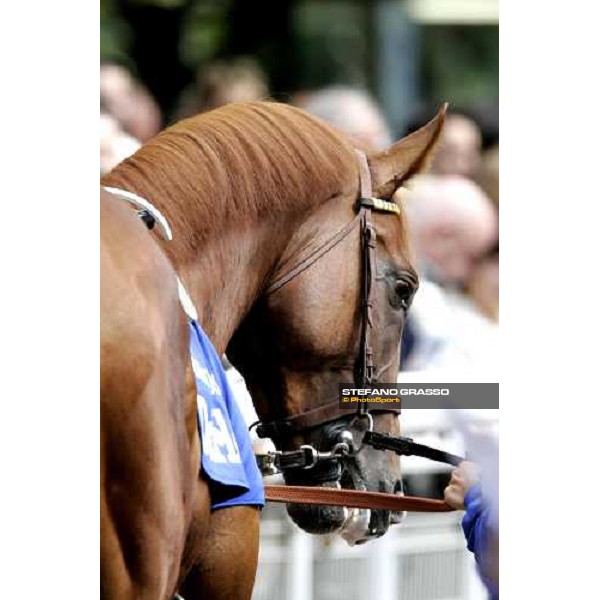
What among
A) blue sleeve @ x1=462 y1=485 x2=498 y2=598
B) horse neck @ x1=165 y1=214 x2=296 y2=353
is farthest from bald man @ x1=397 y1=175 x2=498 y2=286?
blue sleeve @ x1=462 y1=485 x2=498 y2=598

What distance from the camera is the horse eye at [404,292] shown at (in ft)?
9.04

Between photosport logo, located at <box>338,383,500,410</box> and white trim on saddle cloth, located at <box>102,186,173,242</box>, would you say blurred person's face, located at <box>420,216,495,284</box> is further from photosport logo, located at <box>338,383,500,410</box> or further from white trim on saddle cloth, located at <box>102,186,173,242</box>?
white trim on saddle cloth, located at <box>102,186,173,242</box>

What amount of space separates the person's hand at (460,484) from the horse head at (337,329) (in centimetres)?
16

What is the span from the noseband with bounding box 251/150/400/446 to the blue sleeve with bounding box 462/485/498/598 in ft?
0.86

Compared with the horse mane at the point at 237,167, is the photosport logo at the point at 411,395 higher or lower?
lower

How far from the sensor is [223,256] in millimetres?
2561

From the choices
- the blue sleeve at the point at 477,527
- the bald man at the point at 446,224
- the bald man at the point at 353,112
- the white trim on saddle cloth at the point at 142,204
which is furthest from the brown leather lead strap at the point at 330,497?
the bald man at the point at 353,112

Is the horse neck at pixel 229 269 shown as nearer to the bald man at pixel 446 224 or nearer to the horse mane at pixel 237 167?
the horse mane at pixel 237 167

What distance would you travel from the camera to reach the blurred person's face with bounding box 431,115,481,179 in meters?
3.02

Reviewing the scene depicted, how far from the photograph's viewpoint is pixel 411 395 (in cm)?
287
